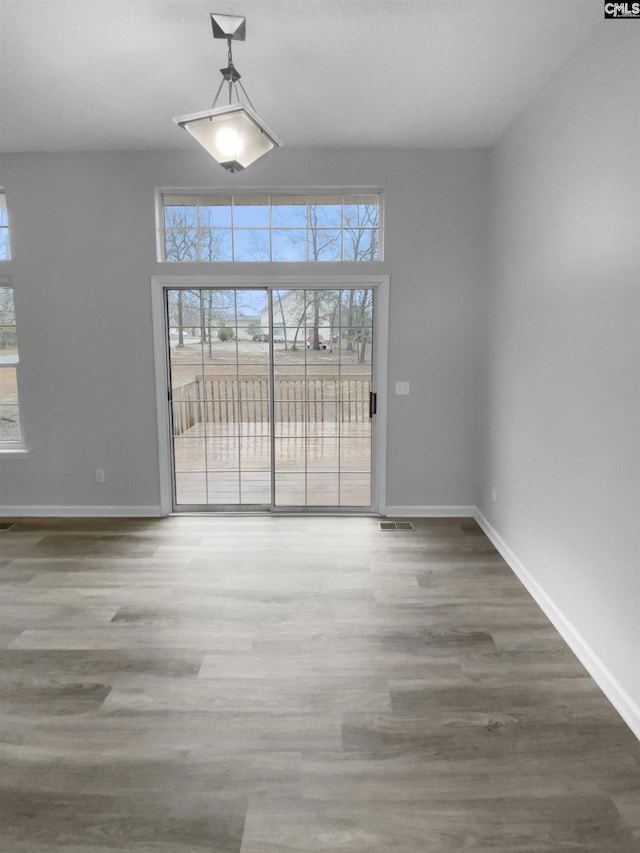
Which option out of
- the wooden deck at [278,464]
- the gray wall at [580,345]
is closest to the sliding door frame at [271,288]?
the wooden deck at [278,464]

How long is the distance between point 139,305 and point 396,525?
2744mm

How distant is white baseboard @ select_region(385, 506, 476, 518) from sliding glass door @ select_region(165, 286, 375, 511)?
1.02 ft

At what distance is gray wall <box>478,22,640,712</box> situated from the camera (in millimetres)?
2129

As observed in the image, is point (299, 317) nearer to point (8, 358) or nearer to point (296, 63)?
point (296, 63)

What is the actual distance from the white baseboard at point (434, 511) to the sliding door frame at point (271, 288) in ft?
0.42

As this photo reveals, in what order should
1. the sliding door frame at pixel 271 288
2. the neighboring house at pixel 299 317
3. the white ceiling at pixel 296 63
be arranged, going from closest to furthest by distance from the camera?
the white ceiling at pixel 296 63 < the sliding door frame at pixel 271 288 < the neighboring house at pixel 299 317

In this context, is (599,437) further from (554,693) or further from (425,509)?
(425,509)

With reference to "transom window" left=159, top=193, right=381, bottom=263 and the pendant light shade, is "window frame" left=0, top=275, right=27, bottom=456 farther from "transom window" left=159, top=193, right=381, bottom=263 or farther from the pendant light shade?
the pendant light shade

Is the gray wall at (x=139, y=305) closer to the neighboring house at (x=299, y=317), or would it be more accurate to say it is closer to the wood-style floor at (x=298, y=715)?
the neighboring house at (x=299, y=317)

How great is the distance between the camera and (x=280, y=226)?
422cm

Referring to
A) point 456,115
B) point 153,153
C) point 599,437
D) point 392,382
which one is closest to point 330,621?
point 599,437

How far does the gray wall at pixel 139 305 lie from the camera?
412 centimetres

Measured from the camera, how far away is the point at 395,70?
281cm

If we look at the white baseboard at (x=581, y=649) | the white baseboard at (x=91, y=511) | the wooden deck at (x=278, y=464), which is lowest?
the white baseboard at (x=581, y=649)
